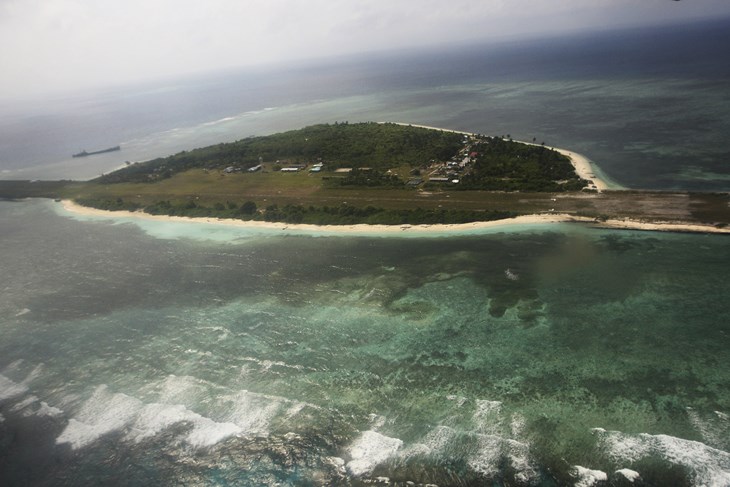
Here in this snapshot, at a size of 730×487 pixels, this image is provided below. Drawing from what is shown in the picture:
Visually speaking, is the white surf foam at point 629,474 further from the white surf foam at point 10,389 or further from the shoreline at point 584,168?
the white surf foam at point 10,389

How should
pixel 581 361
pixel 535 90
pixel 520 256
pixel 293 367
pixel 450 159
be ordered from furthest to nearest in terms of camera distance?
pixel 535 90
pixel 450 159
pixel 520 256
pixel 293 367
pixel 581 361

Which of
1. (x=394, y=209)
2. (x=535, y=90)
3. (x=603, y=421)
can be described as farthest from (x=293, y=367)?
(x=535, y=90)

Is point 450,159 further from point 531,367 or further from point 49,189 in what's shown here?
point 49,189

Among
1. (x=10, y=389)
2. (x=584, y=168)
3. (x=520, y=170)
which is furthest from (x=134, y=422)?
(x=584, y=168)

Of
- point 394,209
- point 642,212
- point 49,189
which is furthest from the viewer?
point 49,189

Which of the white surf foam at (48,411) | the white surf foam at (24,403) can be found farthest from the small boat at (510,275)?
the white surf foam at (24,403)

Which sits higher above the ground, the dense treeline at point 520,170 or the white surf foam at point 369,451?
the dense treeline at point 520,170
